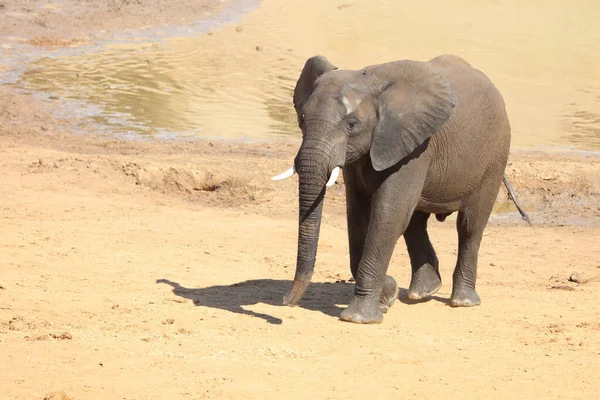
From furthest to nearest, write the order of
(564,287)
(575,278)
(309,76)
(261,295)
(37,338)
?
(575,278), (564,287), (261,295), (309,76), (37,338)

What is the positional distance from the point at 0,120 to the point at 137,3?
1448 cm

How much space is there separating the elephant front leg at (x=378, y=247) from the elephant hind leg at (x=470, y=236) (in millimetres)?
1054

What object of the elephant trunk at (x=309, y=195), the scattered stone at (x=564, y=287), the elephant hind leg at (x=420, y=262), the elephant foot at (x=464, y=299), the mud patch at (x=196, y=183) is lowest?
the mud patch at (x=196, y=183)

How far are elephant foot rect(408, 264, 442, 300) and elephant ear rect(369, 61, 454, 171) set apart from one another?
1744 mm

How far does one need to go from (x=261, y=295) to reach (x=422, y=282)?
1570 millimetres

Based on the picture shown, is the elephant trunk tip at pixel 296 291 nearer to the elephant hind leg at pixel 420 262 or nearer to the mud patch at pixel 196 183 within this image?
the elephant hind leg at pixel 420 262

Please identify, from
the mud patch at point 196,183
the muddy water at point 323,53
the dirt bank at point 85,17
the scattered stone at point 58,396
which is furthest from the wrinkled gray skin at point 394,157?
the dirt bank at point 85,17

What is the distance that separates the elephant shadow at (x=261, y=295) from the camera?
329 inches

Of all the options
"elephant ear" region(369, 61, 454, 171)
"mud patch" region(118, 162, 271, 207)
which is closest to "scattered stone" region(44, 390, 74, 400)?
"elephant ear" region(369, 61, 454, 171)

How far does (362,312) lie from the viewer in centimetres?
809

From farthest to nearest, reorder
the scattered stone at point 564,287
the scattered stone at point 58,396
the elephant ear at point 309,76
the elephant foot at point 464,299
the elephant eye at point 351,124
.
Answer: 1. the scattered stone at point 564,287
2. the elephant foot at point 464,299
3. the elephant ear at point 309,76
4. the elephant eye at point 351,124
5. the scattered stone at point 58,396

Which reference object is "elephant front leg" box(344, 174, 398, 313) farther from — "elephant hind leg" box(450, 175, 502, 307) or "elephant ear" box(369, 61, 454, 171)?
"elephant hind leg" box(450, 175, 502, 307)

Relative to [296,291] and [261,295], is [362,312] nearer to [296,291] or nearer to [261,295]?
[296,291]

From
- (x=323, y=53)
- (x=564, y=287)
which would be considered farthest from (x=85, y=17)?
(x=564, y=287)
